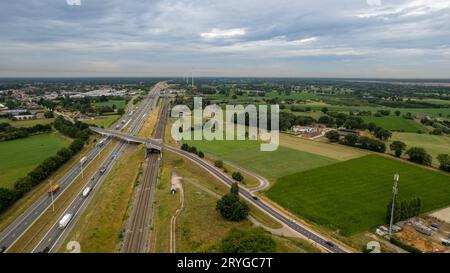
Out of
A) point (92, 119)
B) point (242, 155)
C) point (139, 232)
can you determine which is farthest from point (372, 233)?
point (92, 119)

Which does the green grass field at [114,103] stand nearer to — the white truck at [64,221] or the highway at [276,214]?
the highway at [276,214]

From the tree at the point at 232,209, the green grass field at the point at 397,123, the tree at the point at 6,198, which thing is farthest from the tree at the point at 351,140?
the tree at the point at 6,198

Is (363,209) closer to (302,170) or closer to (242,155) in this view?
(302,170)

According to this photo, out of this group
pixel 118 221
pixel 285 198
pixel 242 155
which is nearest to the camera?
pixel 118 221

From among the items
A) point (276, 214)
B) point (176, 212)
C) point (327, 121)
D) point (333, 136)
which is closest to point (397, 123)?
point (327, 121)
